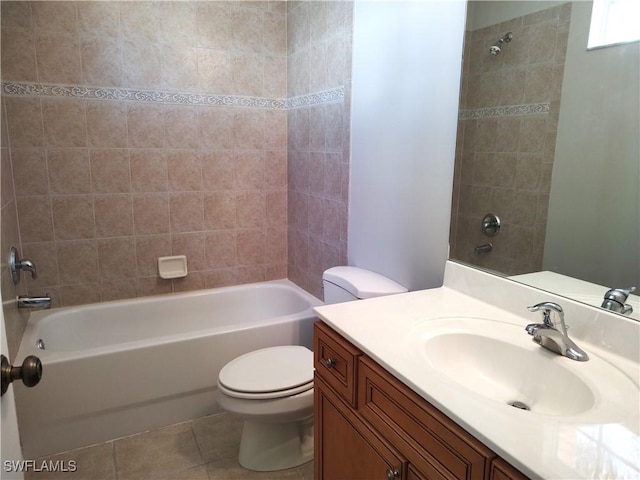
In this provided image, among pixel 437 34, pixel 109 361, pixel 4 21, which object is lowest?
pixel 109 361

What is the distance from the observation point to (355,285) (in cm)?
188

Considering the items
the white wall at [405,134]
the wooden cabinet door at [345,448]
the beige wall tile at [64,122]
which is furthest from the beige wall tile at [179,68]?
the wooden cabinet door at [345,448]

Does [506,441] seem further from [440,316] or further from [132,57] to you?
[132,57]

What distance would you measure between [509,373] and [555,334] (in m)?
0.16

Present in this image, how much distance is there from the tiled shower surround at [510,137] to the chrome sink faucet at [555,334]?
24 centimetres

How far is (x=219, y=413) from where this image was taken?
2293 mm

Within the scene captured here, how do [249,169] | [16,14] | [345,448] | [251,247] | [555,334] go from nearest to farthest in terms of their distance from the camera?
1. [555,334]
2. [345,448]
3. [16,14]
4. [249,169]
5. [251,247]

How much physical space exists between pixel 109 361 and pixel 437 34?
197 centimetres

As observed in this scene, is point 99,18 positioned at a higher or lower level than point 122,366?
higher

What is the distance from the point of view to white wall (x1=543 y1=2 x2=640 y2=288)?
1.07 metres

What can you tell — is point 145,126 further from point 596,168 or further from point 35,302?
point 596,168

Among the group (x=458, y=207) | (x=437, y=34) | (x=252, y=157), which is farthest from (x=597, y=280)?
(x=252, y=157)

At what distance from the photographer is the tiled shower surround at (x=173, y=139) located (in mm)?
2311

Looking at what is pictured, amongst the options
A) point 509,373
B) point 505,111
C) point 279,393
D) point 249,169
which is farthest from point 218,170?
point 509,373
